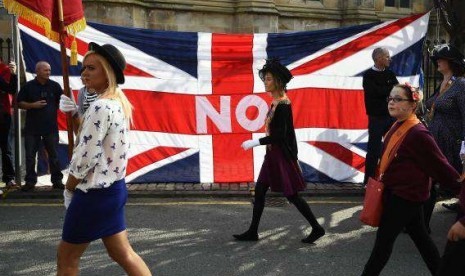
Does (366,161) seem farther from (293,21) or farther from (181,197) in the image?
(293,21)

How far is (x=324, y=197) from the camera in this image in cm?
771

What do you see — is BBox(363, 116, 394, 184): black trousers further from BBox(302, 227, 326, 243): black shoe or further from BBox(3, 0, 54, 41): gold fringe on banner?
BBox(3, 0, 54, 41): gold fringe on banner

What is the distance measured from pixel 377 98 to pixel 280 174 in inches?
111

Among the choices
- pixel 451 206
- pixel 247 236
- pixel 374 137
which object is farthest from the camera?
pixel 374 137

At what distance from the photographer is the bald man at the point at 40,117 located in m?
7.54

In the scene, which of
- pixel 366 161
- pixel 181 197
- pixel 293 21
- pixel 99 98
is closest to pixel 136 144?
pixel 181 197

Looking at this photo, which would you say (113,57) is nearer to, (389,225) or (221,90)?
(389,225)

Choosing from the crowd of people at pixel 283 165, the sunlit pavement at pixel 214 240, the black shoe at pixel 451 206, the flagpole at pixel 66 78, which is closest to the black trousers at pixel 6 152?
the sunlit pavement at pixel 214 240

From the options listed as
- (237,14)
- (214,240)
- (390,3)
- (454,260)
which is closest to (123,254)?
(454,260)

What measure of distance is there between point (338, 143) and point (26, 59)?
4657mm

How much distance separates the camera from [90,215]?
3.20m

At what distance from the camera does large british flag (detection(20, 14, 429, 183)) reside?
805 centimetres

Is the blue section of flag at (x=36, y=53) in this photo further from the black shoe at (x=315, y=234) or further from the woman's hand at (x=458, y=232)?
the woman's hand at (x=458, y=232)

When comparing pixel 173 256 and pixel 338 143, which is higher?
pixel 338 143
